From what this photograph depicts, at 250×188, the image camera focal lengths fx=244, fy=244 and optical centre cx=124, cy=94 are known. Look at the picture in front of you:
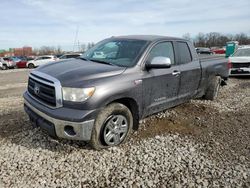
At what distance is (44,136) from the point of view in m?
4.36

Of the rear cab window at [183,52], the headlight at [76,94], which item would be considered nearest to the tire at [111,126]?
the headlight at [76,94]

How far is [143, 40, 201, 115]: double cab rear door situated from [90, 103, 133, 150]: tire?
503 mm

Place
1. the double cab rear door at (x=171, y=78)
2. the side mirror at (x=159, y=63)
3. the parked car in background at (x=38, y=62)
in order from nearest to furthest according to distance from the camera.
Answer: the side mirror at (x=159, y=63)
the double cab rear door at (x=171, y=78)
the parked car in background at (x=38, y=62)

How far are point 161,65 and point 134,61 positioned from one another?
461mm

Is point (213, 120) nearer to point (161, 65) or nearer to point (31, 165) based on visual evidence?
point (161, 65)

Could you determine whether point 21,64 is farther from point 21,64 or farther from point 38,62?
point 38,62

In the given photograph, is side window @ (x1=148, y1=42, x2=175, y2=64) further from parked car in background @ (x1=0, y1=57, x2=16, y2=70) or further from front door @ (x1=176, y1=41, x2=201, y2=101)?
parked car in background @ (x1=0, y1=57, x2=16, y2=70)

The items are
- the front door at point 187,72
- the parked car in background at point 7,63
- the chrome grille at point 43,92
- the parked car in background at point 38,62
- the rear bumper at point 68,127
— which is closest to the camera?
the rear bumper at point 68,127

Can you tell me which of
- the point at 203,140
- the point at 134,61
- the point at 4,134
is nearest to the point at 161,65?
the point at 134,61

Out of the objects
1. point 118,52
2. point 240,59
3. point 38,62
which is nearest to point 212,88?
point 118,52

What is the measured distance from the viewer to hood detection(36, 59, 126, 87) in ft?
11.4

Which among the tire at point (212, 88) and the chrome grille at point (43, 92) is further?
the tire at point (212, 88)

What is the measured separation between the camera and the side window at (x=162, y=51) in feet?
14.6

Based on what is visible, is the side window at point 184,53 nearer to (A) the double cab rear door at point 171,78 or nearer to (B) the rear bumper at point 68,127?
(A) the double cab rear door at point 171,78
